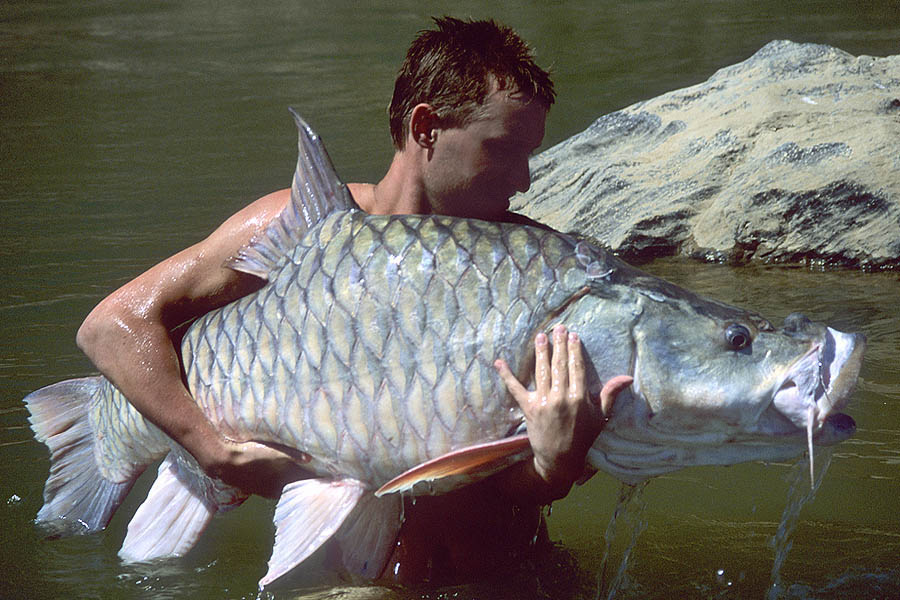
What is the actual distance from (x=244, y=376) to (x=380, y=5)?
14.7m

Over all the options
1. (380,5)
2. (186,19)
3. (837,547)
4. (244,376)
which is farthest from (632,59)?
(244,376)

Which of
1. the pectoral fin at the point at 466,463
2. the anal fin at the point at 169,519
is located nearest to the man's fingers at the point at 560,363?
the pectoral fin at the point at 466,463

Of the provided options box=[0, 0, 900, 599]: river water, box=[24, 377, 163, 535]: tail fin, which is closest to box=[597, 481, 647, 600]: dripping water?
box=[0, 0, 900, 599]: river water

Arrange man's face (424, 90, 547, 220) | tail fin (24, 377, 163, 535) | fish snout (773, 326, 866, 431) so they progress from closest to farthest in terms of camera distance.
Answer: fish snout (773, 326, 866, 431) < man's face (424, 90, 547, 220) < tail fin (24, 377, 163, 535)

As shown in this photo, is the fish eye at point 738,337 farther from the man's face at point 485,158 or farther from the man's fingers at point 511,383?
the man's face at point 485,158

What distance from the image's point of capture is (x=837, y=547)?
345 cm

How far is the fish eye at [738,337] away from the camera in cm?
238

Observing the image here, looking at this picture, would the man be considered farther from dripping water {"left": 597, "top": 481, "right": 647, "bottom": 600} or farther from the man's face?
dripping water {"left": 597, "top": 481, "right": 647, "bottom": 600}

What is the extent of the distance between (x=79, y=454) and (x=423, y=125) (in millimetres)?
1304

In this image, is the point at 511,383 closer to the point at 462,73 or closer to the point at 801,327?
the point at 801,327

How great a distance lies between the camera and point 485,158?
9.53 ft

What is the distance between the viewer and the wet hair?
2.91 metres

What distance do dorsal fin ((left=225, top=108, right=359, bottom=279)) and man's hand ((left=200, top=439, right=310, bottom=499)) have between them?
15.9 inches

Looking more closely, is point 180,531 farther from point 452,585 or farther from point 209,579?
point 452,585
